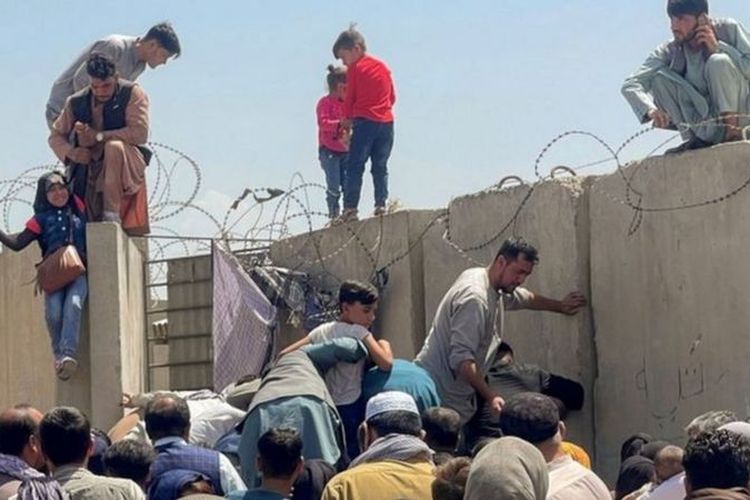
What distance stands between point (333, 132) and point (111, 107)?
2.51 meters

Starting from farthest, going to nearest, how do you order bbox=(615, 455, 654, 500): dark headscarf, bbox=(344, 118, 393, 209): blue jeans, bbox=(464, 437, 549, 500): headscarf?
bbox=(344, 118, 393, 209): blue jeans, bbox=(615, 455, 654, 500): dark headscarf, bbox=(464, 437, 549, 500): headscarf

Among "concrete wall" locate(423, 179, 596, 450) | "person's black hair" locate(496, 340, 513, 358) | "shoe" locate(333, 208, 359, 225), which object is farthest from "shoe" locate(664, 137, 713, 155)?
"shoe" locate(333, 208, 359, 225)

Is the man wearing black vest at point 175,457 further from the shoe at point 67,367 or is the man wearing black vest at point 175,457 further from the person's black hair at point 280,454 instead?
the shoe at point 67,367

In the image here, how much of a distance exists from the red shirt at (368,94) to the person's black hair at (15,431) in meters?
5.68

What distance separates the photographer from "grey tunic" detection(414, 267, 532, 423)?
373 inches

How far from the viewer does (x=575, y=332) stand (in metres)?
10.2

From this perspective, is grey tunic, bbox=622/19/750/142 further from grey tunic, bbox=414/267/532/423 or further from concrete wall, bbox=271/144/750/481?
grey tunic, bbox=414/267/532/423

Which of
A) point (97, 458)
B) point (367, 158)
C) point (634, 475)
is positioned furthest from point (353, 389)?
point (367, 158)

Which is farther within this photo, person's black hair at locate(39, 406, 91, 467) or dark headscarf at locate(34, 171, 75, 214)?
dark headscarf at locate(34, 171, 75, 214)

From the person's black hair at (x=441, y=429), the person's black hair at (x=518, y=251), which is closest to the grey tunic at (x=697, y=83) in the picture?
the person's black hair at (x=518, y=251)

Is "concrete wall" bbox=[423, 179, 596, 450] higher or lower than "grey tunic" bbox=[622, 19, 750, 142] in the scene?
lower

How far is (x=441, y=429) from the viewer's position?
24.7 feet

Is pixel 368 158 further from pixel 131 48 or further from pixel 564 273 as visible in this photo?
pixel 564 273

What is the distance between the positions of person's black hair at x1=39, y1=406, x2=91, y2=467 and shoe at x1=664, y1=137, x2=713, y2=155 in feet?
14.0
